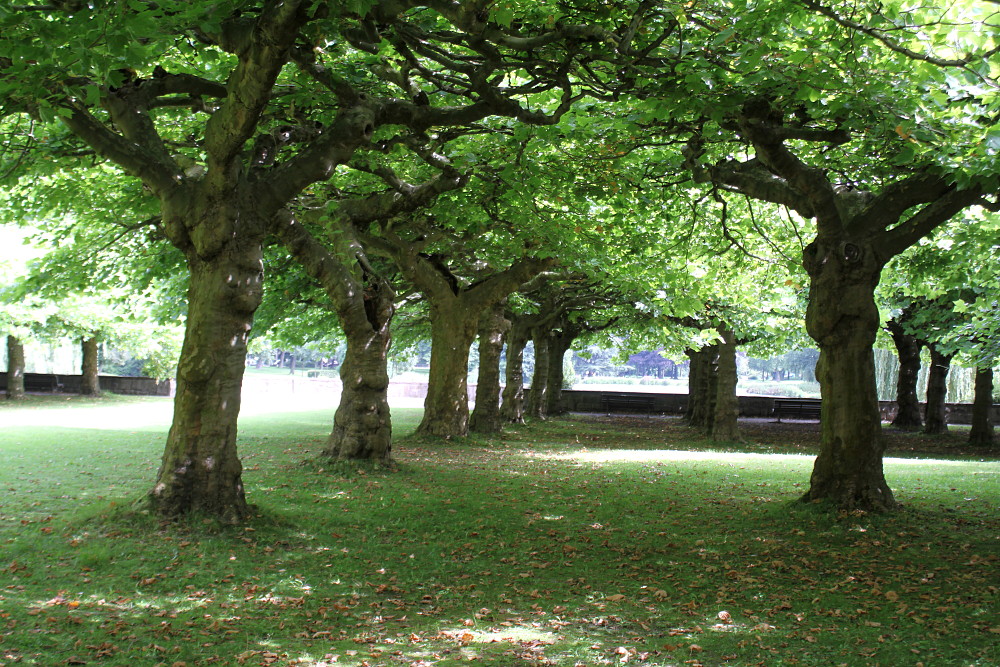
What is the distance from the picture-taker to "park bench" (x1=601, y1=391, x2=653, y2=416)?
1682 inches

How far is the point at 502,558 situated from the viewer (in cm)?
802

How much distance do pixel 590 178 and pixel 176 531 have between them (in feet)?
23.9

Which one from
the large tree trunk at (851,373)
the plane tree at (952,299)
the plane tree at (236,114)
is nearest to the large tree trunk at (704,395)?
the plane tree at (952,299)

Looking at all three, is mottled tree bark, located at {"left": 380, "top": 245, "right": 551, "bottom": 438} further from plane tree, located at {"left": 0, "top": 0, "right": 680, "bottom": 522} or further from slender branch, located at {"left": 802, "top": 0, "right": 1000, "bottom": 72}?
slender branch, located at {"left": 802, "top": 0, "right": 1000, "bottom": 72}

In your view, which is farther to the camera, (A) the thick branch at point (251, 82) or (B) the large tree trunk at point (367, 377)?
(B) the large tree trunk at point (367, 377)

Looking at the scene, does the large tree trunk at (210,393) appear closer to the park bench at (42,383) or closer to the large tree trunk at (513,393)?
the large tree trunk at (513,393)

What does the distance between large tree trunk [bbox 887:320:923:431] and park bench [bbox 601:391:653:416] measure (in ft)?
47.0

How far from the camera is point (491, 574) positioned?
7.41m

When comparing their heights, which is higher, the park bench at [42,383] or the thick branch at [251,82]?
the thick branch at [251,82]

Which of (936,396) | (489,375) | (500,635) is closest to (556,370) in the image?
(489,375)

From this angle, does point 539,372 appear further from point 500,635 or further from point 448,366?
point 500,635

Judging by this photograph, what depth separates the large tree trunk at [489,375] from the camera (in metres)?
22.2

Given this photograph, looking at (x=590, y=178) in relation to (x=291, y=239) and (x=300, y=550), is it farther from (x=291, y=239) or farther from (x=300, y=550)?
(x=300, y=550)

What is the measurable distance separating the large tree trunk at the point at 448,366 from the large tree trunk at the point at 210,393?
33.6 ft
